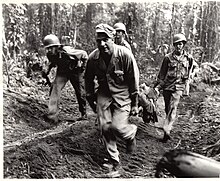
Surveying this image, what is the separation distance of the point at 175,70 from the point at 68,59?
1654 millimetres

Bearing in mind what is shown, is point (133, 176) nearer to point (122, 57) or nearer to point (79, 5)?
point (122, 57)

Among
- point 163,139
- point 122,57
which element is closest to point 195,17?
point 122,57

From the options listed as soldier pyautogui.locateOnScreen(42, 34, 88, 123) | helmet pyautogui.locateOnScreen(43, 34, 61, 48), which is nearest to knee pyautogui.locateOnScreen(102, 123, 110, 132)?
soldier pyautogui.locateOnScreen(42, 34, 88, 123)

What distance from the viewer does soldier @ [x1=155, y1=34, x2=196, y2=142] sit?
6.08 m

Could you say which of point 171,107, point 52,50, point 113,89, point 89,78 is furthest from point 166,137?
point 52,50

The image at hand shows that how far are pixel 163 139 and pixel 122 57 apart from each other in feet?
4.77

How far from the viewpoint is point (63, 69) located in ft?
20.4

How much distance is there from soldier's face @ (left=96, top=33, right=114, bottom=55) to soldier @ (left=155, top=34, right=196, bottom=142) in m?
1.12

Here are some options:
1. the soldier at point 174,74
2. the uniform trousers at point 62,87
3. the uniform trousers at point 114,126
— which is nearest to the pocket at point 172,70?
the soldier at point 174,74

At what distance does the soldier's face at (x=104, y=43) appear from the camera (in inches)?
210

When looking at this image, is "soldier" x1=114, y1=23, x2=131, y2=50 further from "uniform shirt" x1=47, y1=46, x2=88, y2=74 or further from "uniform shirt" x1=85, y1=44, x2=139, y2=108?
"uniform shirt" x1=85, y1=44, x2=139, y2=108

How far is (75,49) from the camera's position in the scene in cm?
618

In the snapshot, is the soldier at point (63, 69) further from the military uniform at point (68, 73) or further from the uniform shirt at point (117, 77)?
the uniform shirt at point (117, 77)

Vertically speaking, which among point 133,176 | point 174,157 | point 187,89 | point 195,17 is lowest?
point 133,176
